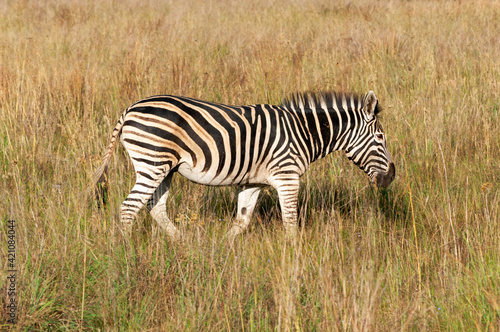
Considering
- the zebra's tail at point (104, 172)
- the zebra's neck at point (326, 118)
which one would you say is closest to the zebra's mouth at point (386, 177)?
the zebra's neck at point (326, 118)

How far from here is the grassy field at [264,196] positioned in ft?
9.30

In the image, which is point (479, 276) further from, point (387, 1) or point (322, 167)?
point (387, 1)

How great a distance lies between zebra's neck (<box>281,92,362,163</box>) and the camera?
14.1ft

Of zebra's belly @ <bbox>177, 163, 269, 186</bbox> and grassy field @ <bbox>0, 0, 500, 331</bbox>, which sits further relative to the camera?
zebra's belly @ <bbox>177, 163, 269, 186</bbox>

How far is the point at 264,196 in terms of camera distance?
16.4ft

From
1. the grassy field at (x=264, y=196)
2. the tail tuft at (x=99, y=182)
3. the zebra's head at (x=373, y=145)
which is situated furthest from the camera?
the zebra's head at (x=373, y=145)

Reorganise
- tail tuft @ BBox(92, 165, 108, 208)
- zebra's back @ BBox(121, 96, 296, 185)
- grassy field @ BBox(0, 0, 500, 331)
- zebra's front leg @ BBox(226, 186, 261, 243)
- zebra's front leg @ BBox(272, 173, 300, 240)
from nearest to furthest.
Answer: grassy field @ BBox(0, 0, 500, 331), zebra's back @ BBox(121, 96, 296, 185), tail tuft @ BBox(92, 165, 108, 208), zebra's front leg @ BBox(272, 173, 300, 240), zebra's front leg @ BBox(226, 186, 261, 243)

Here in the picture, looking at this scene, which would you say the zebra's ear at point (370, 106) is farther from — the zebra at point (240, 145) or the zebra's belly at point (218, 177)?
the zebra's belly at point (218, 177)

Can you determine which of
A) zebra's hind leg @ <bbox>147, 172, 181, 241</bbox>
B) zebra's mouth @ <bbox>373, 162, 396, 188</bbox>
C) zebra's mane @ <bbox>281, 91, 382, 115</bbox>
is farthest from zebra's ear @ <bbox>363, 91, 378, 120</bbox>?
zebra's hind leg @ <bbox>147, 172, 181, 241</bbox>

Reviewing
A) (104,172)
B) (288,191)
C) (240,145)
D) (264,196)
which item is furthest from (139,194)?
(264,196)

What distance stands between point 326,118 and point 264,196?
3.45ft

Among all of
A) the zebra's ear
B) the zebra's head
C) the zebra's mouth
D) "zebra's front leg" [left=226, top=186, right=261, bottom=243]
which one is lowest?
"zebra's front leg" [left=226, top=186, right=261, bottom=243]

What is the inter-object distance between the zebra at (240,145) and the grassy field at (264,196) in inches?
8.0

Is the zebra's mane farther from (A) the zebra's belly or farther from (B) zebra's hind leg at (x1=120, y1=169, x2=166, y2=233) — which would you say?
(B) zebra's hind leg at (x1=120, y1=169, x2=166, y2=233)
